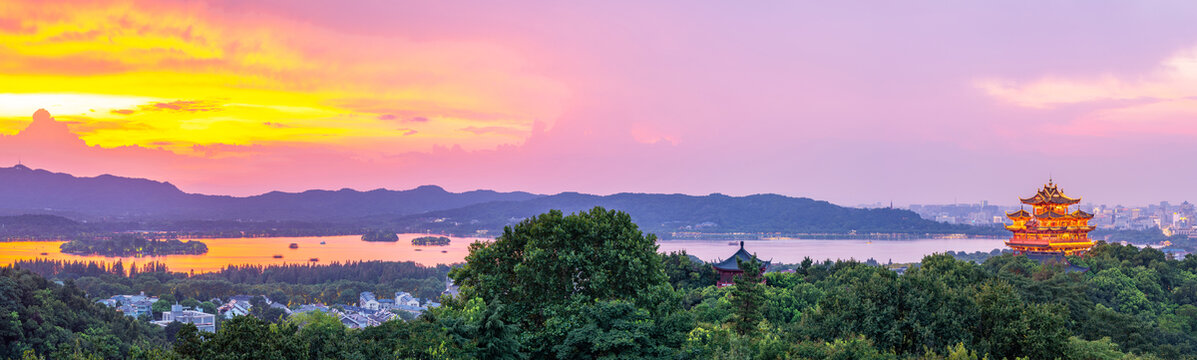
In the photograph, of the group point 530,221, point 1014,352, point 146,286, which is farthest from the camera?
point 146,286

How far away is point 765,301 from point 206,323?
167 feet

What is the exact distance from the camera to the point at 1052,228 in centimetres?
4694

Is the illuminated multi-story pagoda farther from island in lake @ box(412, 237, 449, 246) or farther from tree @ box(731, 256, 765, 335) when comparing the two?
island in lake @ box(412, 237, 449, 246)

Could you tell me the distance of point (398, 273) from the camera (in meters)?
106

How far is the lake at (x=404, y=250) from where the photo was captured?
124 m

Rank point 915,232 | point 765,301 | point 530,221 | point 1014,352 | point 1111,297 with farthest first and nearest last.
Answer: point 915,232 < point 1111,297 < point 765,301 < point 530,221 < point 1014,352

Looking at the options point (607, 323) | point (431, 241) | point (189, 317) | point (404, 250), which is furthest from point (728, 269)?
point (431, 241)

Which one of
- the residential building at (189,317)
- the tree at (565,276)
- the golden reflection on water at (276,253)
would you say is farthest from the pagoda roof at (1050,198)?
the golden reflection on water at (276,253)

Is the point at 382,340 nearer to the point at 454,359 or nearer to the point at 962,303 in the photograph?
the point at 454,359

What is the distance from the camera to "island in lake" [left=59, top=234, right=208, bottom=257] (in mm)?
137125

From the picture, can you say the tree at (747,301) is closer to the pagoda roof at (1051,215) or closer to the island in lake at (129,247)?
the pagoda roof at (1051,215)

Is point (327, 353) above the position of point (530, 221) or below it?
below

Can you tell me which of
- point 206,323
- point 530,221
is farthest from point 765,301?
point 206,323

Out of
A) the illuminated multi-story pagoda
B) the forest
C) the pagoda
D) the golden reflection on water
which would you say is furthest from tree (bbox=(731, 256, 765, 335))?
the golden reflection on water
